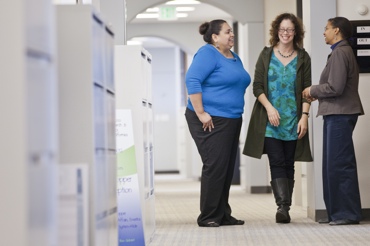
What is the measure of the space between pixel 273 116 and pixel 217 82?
488 mm

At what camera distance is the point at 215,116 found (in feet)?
21.9

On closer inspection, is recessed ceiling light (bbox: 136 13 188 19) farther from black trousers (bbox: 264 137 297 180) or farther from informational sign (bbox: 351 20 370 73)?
black trousers (bbox: 264 137 297 180)

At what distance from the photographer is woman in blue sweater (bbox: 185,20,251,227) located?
6.62 m

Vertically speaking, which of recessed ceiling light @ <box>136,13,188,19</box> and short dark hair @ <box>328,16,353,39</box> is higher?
recessed ceiling light @ <box>136,13,188,19</box>

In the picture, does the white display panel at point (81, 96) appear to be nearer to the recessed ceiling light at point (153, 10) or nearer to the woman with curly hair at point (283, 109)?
the woman with curly hair at point (283, 109)

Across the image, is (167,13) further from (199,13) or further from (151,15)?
(199,13)

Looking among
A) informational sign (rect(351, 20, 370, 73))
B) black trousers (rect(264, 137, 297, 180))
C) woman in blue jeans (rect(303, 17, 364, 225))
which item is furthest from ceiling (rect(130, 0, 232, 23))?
woman in blue jeans (rect(303, 17, 364, 225))

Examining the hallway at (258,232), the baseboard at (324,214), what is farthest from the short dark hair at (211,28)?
the baseboard at (324,214)

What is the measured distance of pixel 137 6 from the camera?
40.0ft

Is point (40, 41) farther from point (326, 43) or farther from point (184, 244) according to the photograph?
point (326, 43)

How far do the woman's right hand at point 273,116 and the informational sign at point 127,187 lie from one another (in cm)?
170

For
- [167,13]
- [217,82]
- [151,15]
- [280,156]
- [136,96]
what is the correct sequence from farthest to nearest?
1. [151,15]
2. [167,13]
3. [280,156]
4. [217,82]
5. [136,96]

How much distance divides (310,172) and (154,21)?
429 inches

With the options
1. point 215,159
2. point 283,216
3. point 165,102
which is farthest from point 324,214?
point 165,102
